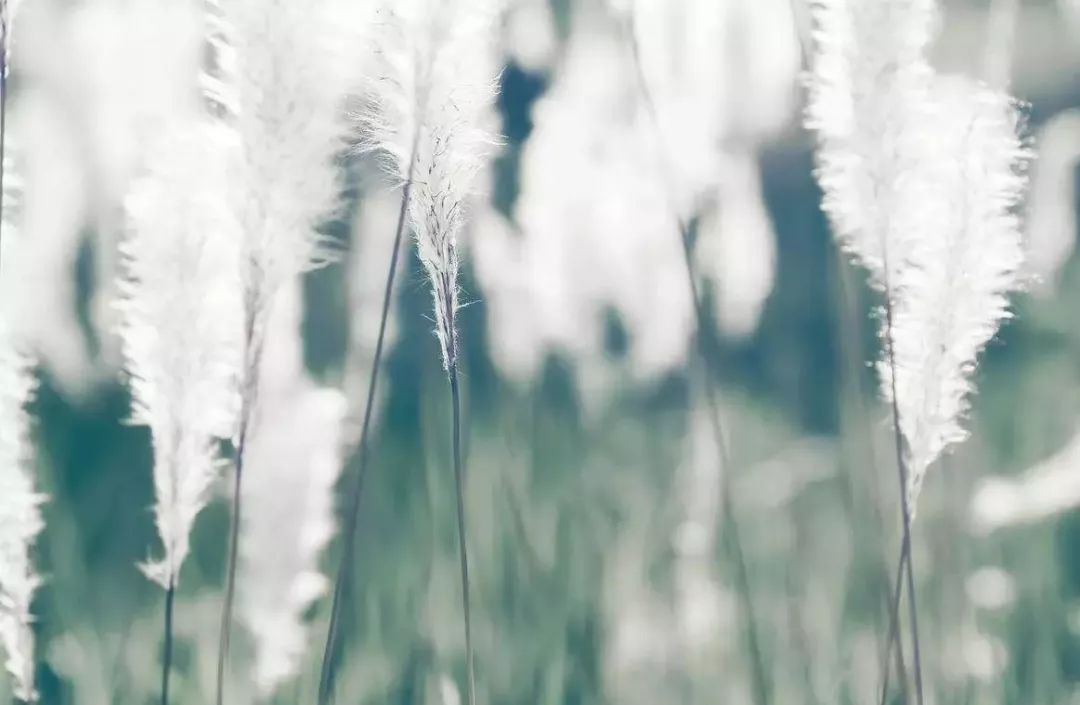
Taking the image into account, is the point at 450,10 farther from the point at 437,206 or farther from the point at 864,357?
the point at 864,357

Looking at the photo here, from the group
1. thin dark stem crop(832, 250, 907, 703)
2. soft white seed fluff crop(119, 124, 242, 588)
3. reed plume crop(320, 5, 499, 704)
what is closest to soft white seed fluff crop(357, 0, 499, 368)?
reed plume crop(320, 5, 499, 704)

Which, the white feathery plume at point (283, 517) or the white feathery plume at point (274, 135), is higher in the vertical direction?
the white feathery plume at point (274, 135)

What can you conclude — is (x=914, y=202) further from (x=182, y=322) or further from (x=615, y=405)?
(x=182, y=322)

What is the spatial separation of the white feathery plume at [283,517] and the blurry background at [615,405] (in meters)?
0.06

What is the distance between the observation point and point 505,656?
74 cm

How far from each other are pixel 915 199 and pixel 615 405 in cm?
31

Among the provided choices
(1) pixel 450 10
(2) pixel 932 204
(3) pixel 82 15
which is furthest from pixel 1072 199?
(3) pixel 82 15

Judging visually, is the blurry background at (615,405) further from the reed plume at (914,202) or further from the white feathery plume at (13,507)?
the reed plume at (914,202)

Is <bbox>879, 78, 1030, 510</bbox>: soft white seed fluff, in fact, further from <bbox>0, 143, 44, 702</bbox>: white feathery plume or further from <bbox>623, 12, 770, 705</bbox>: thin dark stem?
<bbox>0, 143, 44, 702</bbox>: white feathery plume

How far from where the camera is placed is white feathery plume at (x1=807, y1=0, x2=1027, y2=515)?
527 mm

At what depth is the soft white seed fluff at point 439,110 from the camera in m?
0.50

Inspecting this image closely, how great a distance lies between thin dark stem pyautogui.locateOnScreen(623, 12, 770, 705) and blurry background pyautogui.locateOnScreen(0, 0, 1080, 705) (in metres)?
0.01

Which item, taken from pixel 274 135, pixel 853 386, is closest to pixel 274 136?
pixel 274 135

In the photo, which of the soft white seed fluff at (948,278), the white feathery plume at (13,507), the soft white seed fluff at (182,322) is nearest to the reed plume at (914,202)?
the soft white seed fluff at (948,278)
